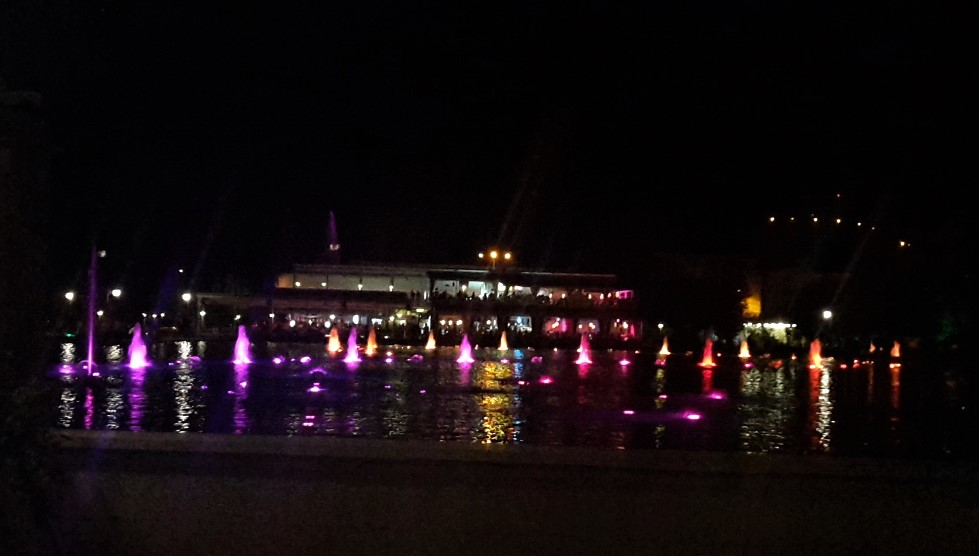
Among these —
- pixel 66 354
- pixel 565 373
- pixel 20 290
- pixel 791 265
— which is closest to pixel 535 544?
pixel 20 290

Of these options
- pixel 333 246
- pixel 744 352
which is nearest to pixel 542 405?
pixel 744 352

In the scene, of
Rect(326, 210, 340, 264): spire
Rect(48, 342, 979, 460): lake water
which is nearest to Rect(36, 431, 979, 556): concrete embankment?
Rect(48, 342, 979, 460): lake water

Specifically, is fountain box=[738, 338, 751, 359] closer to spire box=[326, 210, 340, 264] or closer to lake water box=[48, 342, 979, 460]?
lake water box=[48, 342, 979, 460]

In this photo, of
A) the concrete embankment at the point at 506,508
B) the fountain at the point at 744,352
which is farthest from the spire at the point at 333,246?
the concrete embankment at the point at 506,508

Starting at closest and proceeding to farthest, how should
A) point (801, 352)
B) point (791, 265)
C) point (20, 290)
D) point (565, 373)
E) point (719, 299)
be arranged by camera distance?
point (20, 290), point (565, 373), point (801, 352), point (719, 299), point (791, 265)

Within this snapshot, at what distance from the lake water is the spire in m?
43.6

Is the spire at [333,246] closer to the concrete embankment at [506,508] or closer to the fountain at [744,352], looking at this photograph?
the fountain at [744,352]

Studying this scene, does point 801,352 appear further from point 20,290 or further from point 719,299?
point 20,290

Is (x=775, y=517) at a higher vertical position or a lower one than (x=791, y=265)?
lower

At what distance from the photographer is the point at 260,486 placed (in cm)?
660

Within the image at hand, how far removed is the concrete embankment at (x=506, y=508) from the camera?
6.35m

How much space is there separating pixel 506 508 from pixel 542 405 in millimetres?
10287

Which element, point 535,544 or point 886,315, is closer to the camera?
point 535,544

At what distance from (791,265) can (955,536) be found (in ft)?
196
